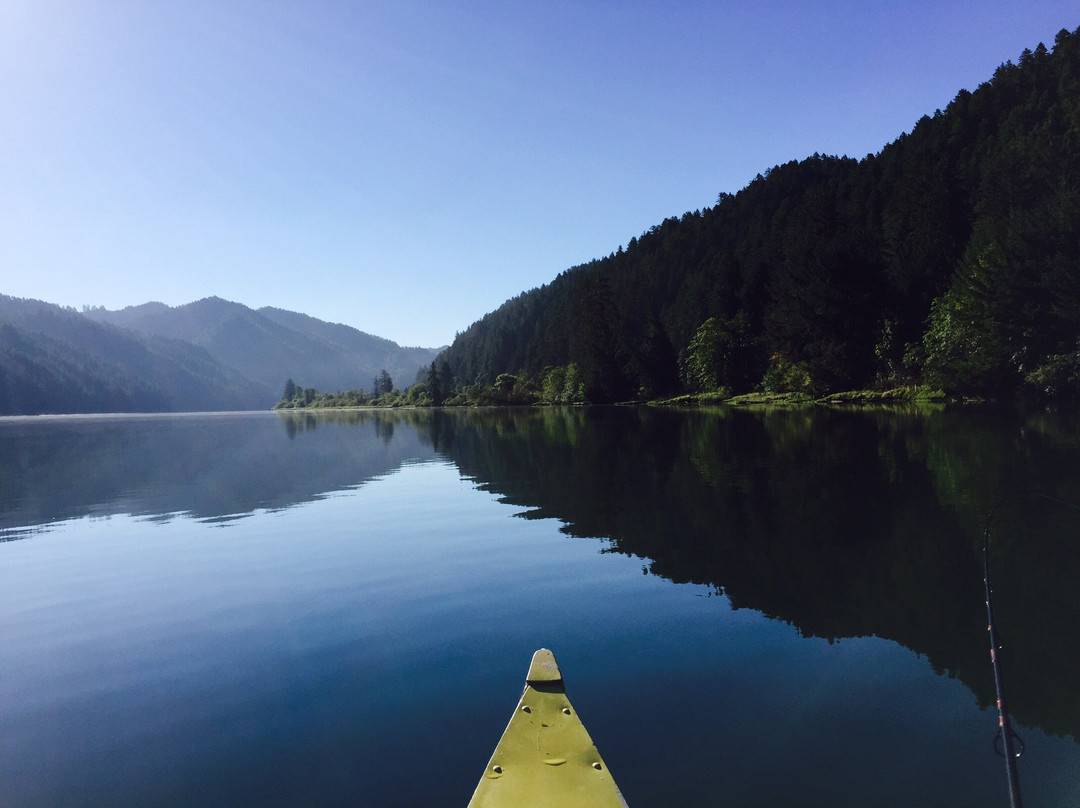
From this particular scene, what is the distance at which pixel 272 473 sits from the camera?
28.1 metres

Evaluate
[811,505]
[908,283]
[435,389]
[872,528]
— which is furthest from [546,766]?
[435,389]

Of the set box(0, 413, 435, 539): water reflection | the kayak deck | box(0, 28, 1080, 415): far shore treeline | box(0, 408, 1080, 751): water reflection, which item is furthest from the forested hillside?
the kayak deck

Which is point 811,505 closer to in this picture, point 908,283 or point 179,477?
point 179,477

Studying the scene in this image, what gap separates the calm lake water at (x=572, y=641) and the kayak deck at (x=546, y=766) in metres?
0.69

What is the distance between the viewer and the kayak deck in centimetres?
368

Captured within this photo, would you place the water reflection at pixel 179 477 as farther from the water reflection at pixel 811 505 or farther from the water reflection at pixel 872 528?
the water reflection at pixel 872 528

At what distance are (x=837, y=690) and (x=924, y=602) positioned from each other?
3.04 meters

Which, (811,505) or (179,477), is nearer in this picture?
(811,505)

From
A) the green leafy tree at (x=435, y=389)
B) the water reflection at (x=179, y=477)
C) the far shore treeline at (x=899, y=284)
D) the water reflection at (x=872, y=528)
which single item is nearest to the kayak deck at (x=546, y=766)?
the water reflection at (x=872, y=528)

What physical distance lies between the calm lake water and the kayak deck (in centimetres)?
Answer: 69

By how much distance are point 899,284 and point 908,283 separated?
763 millimetres

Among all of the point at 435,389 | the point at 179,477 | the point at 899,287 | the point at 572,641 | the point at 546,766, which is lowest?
the point at 179,477

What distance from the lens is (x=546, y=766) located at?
160 inches

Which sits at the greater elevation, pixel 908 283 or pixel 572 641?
pixel 908 283
